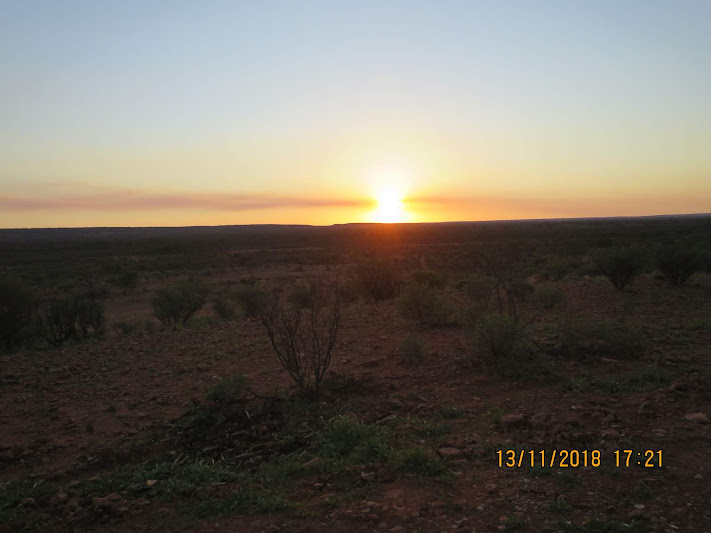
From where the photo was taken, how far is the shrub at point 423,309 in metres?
10.5

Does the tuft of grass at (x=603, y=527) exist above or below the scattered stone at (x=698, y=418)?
below

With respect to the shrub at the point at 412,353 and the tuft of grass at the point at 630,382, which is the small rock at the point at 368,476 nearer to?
the tuft of grass at the point at 630,382

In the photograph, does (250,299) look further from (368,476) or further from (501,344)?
(368,476)

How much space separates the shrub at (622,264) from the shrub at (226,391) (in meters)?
10.7

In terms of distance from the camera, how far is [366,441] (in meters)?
→ 4.98

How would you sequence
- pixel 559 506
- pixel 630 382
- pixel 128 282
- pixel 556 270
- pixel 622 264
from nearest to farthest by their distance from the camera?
pixel 559 506 → pixel 630 382 → pixel 622 264 → pixel 556 270 → pixel 128 282

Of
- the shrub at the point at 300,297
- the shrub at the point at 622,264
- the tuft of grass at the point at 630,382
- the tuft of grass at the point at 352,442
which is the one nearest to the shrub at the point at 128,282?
the shrub at the point at 300,297

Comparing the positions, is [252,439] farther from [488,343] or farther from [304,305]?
[304,305]

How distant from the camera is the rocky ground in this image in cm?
388

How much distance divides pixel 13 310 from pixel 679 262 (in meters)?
18.6

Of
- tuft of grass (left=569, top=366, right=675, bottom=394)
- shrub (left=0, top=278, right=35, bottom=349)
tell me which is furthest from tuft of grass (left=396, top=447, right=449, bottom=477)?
shrub (left=0, top=278, right=35, bottom=349)

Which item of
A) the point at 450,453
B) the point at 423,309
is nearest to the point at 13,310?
the point at 423,309

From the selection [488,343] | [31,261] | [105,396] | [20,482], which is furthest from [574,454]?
[31,261]

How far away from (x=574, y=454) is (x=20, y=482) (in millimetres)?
5268
